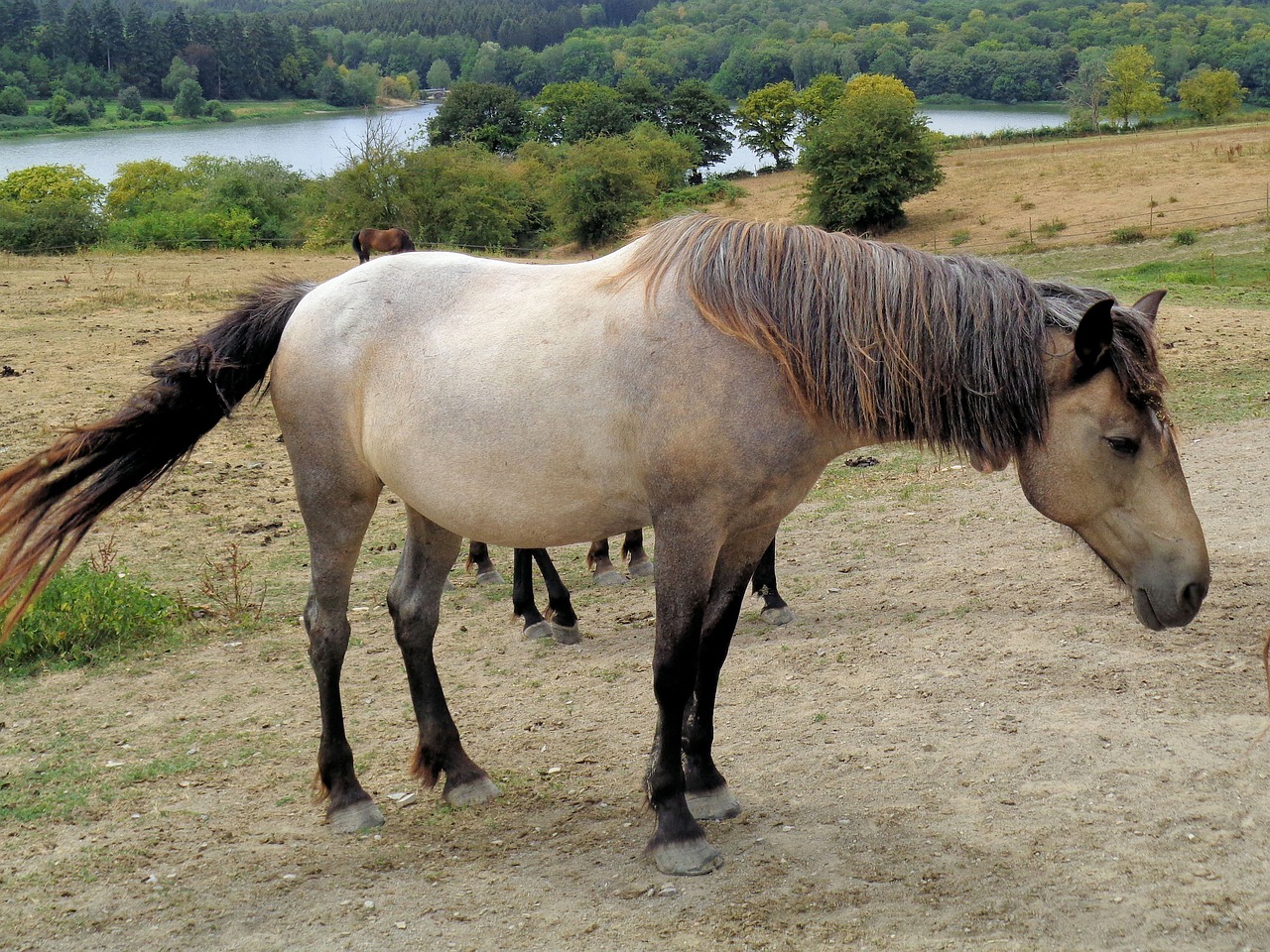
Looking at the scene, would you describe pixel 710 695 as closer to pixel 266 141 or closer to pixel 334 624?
pixel 334 624

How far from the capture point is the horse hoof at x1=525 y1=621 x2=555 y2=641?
610cm

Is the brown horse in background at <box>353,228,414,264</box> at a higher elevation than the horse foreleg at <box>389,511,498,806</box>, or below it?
higher

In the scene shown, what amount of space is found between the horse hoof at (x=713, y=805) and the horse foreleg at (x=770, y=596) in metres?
2.13

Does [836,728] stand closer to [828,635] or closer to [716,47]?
[828,635]

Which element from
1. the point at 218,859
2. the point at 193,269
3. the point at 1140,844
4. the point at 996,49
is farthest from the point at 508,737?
the point at 996,49

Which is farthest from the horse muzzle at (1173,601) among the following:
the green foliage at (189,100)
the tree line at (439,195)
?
the green foliage at (189,100)

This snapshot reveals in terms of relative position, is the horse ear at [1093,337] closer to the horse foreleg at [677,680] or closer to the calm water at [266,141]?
the horse foreleg at [677,680]

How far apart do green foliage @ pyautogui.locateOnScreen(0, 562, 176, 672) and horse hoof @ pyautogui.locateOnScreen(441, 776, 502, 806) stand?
2585mm

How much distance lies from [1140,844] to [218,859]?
123 inches

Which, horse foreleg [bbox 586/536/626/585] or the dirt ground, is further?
horse foreleg [bbox 586/536/626/585]

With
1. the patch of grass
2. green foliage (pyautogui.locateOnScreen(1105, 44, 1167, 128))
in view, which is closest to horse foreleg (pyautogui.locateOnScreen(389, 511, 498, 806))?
the patch of grass

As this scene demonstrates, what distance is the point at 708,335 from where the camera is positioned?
3.40m

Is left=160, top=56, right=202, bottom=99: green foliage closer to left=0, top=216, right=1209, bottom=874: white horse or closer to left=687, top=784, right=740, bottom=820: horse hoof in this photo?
left=0, top=216, right=1209, bottom=874: white horse

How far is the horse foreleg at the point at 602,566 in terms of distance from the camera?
277 inches
